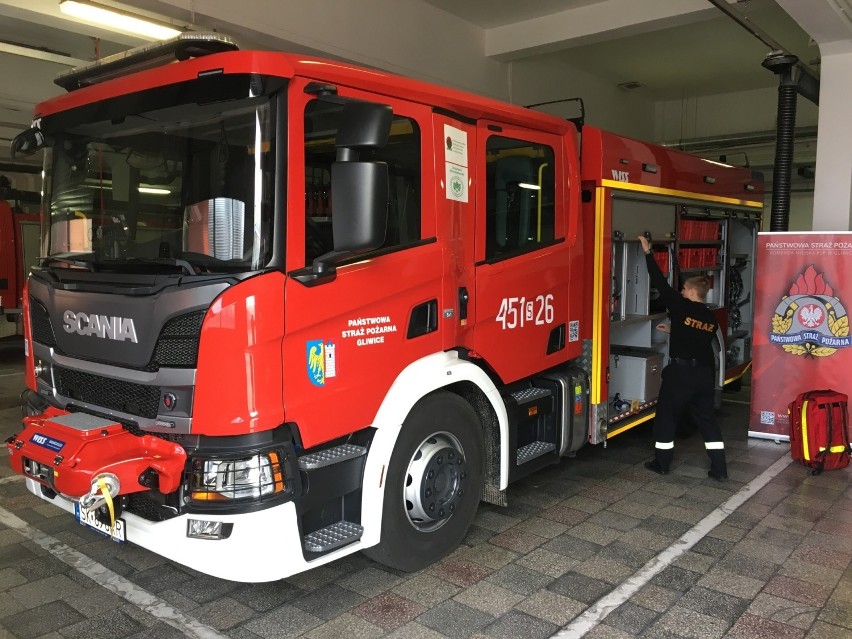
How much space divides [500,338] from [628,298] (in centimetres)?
234

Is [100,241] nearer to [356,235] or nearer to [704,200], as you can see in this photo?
[356,235]

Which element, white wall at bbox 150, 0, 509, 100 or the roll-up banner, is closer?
the roll-up banner

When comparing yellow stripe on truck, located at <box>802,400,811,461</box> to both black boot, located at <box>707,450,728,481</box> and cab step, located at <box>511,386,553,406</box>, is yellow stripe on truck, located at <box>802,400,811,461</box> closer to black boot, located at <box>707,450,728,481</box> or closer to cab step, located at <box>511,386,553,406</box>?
black boot, located at <box>707,450,728,481</box>

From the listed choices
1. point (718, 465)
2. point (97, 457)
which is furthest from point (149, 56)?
point (718, 465)

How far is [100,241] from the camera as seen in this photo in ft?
11.1

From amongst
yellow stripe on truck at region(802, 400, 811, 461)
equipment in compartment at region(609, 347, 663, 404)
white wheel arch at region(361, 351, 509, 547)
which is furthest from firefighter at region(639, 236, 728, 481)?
white wheel arch at region(361, 351, 509, 547)

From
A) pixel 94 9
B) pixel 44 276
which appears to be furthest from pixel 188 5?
pixel 44 276

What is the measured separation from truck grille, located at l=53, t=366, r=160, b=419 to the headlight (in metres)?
0.35

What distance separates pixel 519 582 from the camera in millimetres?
3670

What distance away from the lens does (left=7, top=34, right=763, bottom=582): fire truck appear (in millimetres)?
2848

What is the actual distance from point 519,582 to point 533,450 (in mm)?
1104

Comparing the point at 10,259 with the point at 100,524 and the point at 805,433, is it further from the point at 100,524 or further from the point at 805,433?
the point at 805,433

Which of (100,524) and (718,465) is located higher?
(100,524)

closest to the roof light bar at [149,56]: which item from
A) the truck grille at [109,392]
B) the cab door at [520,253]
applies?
the truck grille at [109,392]
